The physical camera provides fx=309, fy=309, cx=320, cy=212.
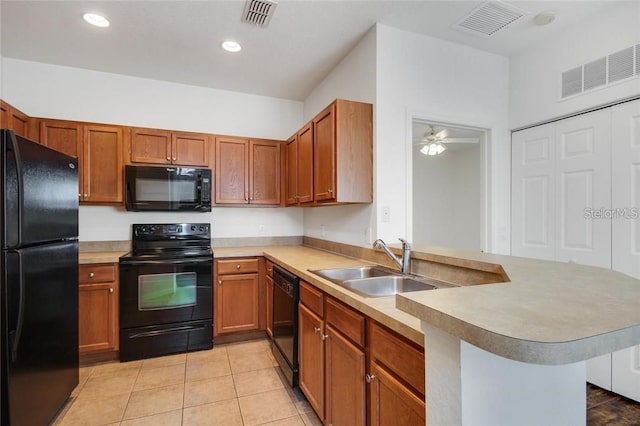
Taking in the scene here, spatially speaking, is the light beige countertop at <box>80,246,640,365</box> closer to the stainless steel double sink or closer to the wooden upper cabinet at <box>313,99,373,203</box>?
the stainless steel double sink

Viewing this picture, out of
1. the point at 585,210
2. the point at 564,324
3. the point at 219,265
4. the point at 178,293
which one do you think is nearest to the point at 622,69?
the point at 585,210

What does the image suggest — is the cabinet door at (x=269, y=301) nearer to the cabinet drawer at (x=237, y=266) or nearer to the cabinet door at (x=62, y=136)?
the cabinet drawer at (x=237, y=266)

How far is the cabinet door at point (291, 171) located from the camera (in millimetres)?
3234

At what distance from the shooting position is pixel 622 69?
2.12 meters

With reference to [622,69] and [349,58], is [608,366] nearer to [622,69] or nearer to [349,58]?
[622,69]

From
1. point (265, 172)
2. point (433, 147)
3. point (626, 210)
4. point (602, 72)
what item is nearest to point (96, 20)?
point (265, 172)

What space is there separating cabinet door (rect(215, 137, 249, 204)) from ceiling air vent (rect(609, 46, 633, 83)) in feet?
10.3

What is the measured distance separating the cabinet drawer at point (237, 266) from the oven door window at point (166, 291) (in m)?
0.25

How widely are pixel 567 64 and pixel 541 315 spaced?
2632 millimetres

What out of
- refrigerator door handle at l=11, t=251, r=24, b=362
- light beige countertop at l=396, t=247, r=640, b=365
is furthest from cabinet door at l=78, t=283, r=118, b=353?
light beige countertop at l=396, t=247, r=640, b=365

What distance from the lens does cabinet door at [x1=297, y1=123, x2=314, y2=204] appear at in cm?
280

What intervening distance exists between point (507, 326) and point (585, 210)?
2.33 metres

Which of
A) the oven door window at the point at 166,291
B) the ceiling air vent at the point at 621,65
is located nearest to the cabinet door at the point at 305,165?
the oven door window at the point at 166,291

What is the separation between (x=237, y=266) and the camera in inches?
121
